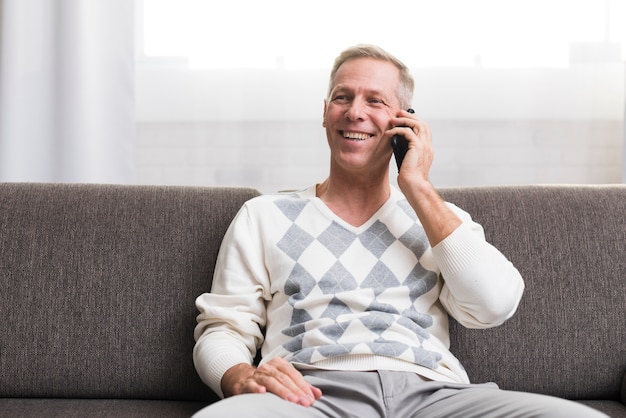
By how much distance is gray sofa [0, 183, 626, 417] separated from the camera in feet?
6.40

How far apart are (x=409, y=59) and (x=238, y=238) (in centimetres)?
114

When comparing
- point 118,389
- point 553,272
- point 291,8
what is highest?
point 291,8

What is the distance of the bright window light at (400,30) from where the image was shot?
9.09 feet

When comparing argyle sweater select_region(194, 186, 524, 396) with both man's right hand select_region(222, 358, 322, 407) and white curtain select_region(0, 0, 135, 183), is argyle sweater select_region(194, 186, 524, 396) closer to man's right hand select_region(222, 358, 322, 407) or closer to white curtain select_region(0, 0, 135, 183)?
man's right hand select_region(222, 358, 322, 407)

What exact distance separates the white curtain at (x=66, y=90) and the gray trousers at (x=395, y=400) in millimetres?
1371

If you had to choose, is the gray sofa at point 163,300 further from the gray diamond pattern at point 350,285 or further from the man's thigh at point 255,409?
the man's thigh at point 255,409

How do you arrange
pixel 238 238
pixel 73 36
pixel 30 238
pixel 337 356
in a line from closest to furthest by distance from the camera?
pixel 337 356 → pixel 238 238 → pixel 30 238 → pixel 73 36

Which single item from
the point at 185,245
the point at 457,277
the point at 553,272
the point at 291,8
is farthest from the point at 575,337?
the point at 291,8

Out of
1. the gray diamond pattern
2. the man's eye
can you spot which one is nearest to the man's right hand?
the gray diamond pattern

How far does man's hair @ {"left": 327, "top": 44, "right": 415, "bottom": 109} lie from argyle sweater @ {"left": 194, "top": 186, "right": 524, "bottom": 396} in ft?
0.82

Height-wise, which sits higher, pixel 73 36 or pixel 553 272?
pixel 73 36

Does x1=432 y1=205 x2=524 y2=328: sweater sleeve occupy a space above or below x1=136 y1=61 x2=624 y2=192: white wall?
below

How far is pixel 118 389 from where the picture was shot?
1.95 metres

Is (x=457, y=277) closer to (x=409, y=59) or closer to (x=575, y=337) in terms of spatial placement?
(x=575, y=337)
